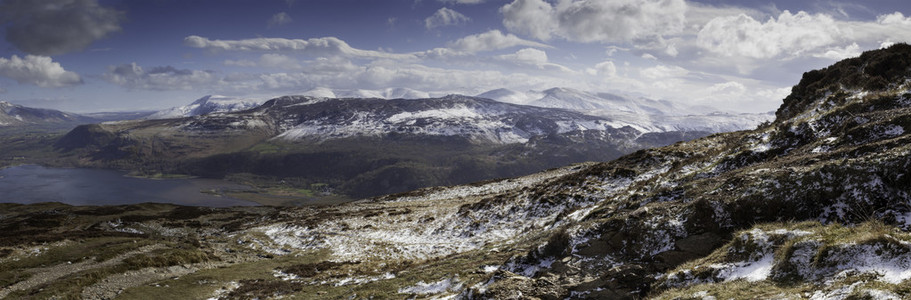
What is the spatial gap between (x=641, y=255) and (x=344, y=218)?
4382cm

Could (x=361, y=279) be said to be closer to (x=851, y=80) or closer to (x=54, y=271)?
(x=54, y=271)

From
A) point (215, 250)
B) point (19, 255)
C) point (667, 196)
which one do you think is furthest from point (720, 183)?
point (19, 255)

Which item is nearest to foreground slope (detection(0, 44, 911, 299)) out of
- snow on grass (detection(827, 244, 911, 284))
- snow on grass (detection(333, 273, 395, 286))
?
snow on grass (detection(827, 244, 911, 284))

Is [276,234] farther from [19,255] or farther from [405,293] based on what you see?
[405,293]

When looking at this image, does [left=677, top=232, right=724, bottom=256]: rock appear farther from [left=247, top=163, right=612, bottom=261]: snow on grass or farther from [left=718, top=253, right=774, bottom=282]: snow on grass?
[left=247, top=163, right=612, bottom=261]: snow on grass

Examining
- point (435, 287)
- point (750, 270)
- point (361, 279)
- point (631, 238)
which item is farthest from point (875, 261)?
point (361, 279)

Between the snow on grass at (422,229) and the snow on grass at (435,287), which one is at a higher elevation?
the snow on grass at (435,287)

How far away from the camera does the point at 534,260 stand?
58.1 feet

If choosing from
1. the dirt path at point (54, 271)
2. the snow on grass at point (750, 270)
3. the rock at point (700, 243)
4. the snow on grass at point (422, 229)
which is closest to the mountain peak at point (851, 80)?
the snow on grass at point (422, 229)

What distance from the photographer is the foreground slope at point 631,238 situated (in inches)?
412

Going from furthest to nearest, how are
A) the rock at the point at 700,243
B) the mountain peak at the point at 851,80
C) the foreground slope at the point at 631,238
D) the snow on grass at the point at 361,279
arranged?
the mountain peak at the point at 851,80
the snow on grass at the point at 361,279
the rock at the point at 700,243
the foreground slope at the point at 631,238

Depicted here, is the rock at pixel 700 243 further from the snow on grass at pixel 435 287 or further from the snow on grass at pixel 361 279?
the snow on grass at pixel 361 279

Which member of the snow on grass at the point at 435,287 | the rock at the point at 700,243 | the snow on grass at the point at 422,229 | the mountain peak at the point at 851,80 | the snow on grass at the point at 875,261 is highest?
the mountain peak at the point at 851,80

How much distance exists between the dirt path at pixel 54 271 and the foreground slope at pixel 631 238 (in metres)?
0.22
